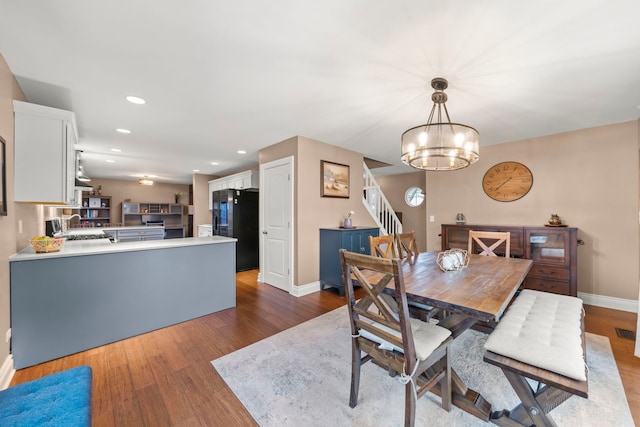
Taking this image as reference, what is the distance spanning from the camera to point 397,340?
1.35m

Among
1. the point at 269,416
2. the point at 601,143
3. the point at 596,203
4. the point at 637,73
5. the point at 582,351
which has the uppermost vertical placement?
the point at 637,73

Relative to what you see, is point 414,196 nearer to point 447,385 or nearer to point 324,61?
point 324,61

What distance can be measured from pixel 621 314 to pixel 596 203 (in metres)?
1.40

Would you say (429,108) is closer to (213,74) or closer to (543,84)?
(543,84)

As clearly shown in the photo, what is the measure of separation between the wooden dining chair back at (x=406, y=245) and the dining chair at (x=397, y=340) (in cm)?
118

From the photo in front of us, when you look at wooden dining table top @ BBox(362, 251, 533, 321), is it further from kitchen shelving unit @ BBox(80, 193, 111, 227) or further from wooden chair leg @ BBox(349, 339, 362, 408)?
kitchen shelving unit @ BBox(80, 193, 111, 227)

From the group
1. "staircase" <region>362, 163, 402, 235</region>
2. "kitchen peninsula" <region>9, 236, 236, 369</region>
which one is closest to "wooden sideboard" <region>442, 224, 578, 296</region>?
"staircase" <region>362, 163, 402, 235</region>

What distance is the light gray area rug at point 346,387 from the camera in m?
1.53

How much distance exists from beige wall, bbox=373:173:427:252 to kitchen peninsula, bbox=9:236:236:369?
5.16 meters

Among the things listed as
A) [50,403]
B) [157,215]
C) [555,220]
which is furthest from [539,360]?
[157,215]

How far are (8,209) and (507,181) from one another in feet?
19.2

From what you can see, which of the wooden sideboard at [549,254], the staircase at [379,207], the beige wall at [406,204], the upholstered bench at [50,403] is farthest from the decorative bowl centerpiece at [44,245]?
the beige wall at [406,204]

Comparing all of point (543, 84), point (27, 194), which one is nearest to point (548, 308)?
point (543, 84)

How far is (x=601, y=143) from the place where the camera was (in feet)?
11.0
